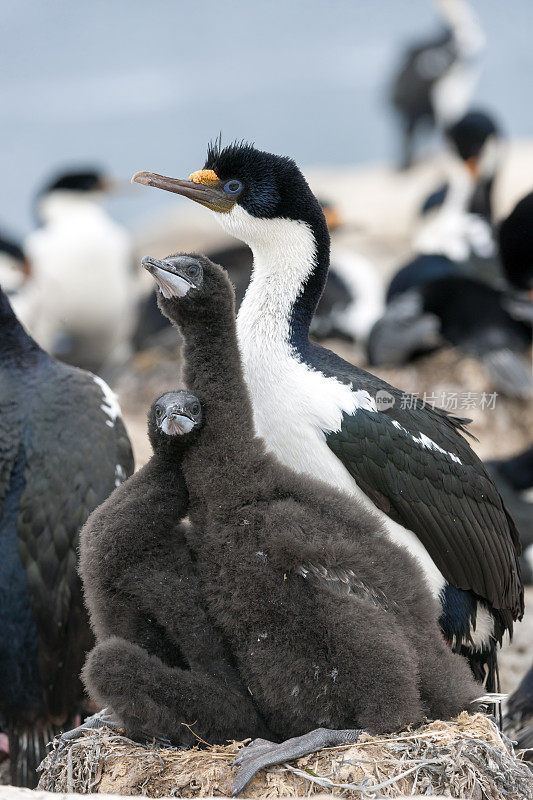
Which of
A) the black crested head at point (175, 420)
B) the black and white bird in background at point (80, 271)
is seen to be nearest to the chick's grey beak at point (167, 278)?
the black crested head at point (175, 420)

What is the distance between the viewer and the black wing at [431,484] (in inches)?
146

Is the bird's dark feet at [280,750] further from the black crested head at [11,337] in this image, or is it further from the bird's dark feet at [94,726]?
the black crested head at [11,337]

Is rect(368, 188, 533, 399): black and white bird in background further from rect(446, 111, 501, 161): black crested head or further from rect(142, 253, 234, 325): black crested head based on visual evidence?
rect(142, 253, 234, 325): black crested head

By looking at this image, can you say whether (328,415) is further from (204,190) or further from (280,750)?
(280,750)

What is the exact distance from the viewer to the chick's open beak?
3.77m

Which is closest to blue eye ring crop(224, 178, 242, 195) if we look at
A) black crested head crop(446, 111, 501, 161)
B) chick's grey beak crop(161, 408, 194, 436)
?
chick's grey beak crop(161, 408, 194, 436)

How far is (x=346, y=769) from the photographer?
299 cm

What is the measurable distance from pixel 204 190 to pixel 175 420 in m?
1.01

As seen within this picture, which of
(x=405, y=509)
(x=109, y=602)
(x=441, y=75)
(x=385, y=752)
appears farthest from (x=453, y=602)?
A: (x=441, y=75)

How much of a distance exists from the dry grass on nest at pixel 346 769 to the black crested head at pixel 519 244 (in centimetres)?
398

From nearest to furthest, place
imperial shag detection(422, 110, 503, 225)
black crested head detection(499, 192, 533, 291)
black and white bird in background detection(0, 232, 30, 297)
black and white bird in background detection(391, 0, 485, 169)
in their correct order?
black crested head detection(499, 192, 533, 291) → black and white bird in background detection(0, 232, 30, 297) → imperial shag detection(422, 110, 503, 225) → black and white bird in background detection(391, 0, 485, 169)

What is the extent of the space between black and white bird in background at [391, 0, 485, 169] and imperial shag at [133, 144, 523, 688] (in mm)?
19841

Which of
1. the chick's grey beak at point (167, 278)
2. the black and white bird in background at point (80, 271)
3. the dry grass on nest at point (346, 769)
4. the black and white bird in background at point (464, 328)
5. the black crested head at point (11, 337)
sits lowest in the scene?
the black and white bird in background at point (80, 271)

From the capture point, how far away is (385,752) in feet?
9.99
